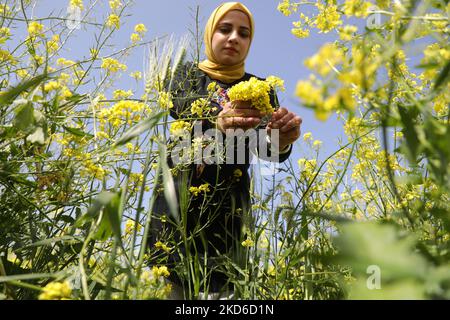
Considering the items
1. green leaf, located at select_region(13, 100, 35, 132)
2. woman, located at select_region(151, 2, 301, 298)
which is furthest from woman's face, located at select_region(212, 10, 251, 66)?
green leaf, located at select_region(13, 100, 35, 132)

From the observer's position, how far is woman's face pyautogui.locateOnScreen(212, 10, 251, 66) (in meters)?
2.07

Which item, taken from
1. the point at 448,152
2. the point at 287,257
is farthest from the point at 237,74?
the point at 448,152

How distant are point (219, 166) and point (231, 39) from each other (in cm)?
90

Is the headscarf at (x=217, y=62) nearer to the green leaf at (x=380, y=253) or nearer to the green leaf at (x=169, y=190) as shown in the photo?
the green leaf at (x=169, y=190)

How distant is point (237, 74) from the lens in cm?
210

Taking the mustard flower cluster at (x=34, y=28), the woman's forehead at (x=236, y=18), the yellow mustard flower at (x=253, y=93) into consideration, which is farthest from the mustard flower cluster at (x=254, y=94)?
the woman's forehead at (x=236, y=18)

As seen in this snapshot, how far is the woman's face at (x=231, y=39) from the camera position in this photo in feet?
6.81

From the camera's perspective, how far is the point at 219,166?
57.0 inches

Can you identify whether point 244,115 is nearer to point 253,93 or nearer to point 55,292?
point 253,93

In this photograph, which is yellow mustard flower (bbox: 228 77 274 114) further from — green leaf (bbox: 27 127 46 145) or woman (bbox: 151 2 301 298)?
green leaf (bbox: 27 127 46 145)

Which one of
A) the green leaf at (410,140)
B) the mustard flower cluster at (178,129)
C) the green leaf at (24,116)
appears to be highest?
the green leaf at (24,116)

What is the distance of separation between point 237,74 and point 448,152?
1.76 meters

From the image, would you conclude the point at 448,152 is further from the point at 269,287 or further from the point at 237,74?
the point at 237,74

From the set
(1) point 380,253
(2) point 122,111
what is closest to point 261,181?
(2) point 122,111
